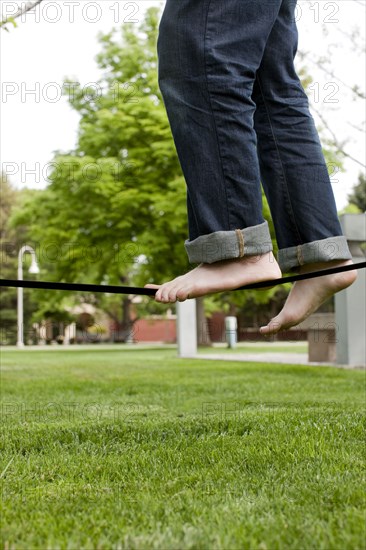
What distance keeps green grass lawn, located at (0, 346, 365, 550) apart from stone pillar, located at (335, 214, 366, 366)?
427 cm

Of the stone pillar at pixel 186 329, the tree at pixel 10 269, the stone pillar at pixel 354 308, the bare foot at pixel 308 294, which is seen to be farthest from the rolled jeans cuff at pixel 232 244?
the tree at pixel 10 269

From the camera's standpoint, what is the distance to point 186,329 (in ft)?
43.6

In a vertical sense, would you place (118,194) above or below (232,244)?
above

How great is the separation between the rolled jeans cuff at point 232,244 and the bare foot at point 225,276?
4 cm

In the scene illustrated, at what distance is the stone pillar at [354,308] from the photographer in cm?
701

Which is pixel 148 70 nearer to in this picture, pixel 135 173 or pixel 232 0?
pixel 135 173

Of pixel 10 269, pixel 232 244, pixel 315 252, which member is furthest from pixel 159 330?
pixel 232 244

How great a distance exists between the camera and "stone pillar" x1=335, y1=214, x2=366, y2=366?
7.01 m

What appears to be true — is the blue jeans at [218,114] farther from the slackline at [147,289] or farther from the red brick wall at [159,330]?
the red brick wall at [159,330]

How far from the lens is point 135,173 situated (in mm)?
18344

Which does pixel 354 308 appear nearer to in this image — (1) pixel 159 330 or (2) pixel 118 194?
(2) pixel 118 194

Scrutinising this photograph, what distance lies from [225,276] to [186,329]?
11547 mm

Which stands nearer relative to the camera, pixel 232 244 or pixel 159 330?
pixel 232 244

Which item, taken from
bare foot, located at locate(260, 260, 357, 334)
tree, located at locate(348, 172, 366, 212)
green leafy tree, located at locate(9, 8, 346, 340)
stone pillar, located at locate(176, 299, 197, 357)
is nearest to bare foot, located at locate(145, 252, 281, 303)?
bare foot, located at locate(260, 260, 357, 334)
